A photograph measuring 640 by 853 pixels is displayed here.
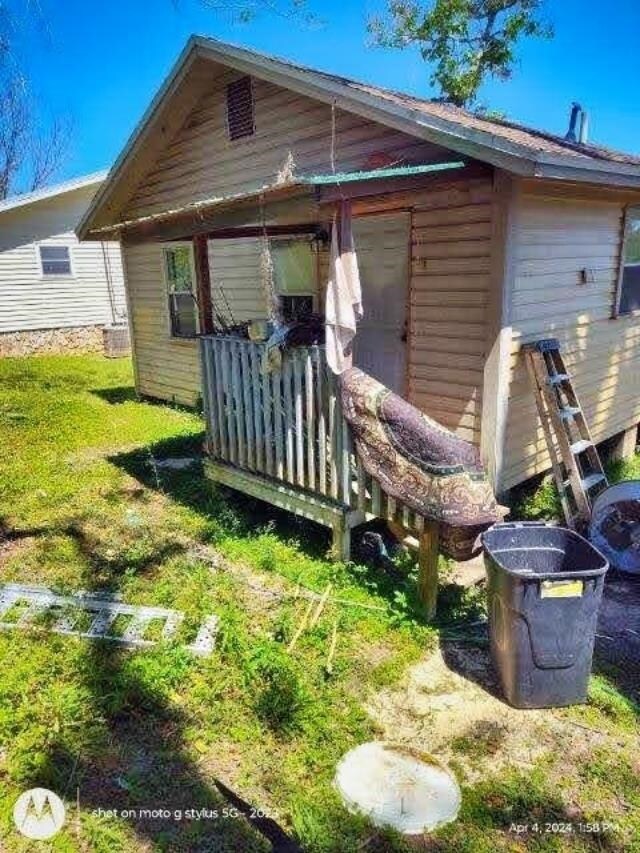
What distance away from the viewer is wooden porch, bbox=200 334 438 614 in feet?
13.3

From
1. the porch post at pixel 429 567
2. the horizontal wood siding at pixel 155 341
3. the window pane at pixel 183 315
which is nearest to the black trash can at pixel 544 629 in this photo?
the porch post at pixel 429 567

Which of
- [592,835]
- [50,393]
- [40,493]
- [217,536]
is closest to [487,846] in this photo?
[592,835]

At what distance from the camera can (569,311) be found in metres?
5.53

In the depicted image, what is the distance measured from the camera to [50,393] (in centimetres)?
1082

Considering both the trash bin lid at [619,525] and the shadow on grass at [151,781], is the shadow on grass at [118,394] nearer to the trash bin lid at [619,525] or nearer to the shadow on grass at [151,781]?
the shadow on grass at [151,781]

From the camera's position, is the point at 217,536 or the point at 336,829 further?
the point at 217,536

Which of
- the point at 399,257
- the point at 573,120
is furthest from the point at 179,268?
the point at 573,120

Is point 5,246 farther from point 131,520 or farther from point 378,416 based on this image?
point 378,416

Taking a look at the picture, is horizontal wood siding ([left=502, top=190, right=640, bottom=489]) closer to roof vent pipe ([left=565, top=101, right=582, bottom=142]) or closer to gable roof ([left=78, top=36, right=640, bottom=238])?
gable roof ([left=78, top=36, right=640, bottom=238])

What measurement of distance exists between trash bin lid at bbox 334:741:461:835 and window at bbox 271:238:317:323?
5179mm

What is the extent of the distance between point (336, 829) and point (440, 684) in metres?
1.09

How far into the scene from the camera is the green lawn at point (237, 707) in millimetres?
2346

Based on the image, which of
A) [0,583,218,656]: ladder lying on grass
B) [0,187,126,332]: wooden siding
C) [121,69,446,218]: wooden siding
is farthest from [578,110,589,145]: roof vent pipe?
[0,187,126,332]: wooden siding

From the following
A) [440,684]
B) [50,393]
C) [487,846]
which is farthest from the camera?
[50,393]
